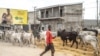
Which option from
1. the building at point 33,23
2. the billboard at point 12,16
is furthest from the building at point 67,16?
the building at point 33,23

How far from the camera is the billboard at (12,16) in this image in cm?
4181

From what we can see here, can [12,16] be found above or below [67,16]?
above

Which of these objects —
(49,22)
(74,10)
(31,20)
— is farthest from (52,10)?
(31,20)

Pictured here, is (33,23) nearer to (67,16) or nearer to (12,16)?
(67,16)

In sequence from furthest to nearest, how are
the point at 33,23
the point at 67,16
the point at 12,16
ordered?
the point at 33,23 < the point at 67,16 < the point at 12,16

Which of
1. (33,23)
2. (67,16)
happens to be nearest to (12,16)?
(67,16)

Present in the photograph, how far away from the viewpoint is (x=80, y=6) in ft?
147

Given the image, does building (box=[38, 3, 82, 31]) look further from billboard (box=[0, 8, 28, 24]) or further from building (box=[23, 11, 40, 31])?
building (box=[23, 11, 40, 31])

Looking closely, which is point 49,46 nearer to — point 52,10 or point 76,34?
point 76,34

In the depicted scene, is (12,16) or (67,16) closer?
(12,16)

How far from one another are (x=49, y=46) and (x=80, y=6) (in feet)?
101

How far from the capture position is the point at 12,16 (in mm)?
42969

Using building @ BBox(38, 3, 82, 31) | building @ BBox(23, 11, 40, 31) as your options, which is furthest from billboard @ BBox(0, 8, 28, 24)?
building @ BBox(23, 11, 40, 31)

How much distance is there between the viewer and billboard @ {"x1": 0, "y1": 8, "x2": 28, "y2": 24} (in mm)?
41812
